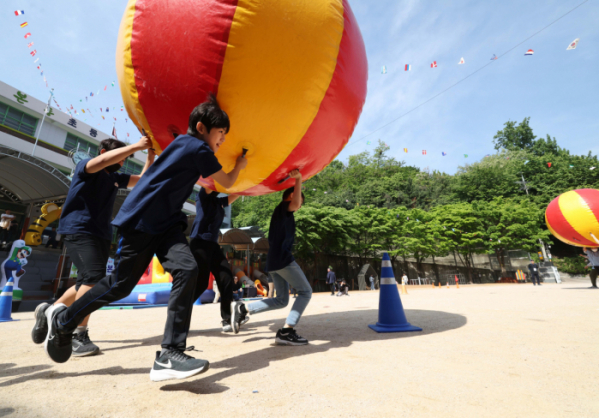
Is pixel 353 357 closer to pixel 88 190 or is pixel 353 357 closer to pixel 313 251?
pixel 88 190

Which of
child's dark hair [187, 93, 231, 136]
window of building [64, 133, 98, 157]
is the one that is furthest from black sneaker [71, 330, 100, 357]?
window of building [64, 133, 98, 157]

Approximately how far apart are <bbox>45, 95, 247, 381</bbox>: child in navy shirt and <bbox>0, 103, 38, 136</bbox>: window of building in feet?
77.1

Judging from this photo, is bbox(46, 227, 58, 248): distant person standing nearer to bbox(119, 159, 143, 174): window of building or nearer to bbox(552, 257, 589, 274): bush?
bbox(119, 159, 143, 174): window of building

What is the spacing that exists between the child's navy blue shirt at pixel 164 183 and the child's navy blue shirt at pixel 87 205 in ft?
3.18

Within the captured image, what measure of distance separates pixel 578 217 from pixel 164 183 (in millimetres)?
12286

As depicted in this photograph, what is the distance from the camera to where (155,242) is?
6.86ft

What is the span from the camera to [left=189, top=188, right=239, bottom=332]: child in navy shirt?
3.43 m

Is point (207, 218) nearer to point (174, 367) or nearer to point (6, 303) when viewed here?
point (174, 367)

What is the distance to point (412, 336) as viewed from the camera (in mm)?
3086

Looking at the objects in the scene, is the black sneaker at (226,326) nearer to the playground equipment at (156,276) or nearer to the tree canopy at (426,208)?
the playground equipment at (156,276)

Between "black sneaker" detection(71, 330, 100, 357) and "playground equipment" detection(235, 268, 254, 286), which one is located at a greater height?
"playground equipment" detection(235, 268, 254, 286)

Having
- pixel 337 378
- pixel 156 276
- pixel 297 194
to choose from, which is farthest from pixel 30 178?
pixel 337 378

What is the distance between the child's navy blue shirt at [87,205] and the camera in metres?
2.64

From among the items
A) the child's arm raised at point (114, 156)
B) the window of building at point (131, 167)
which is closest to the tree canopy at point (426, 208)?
the window of building at point (131, 167)
